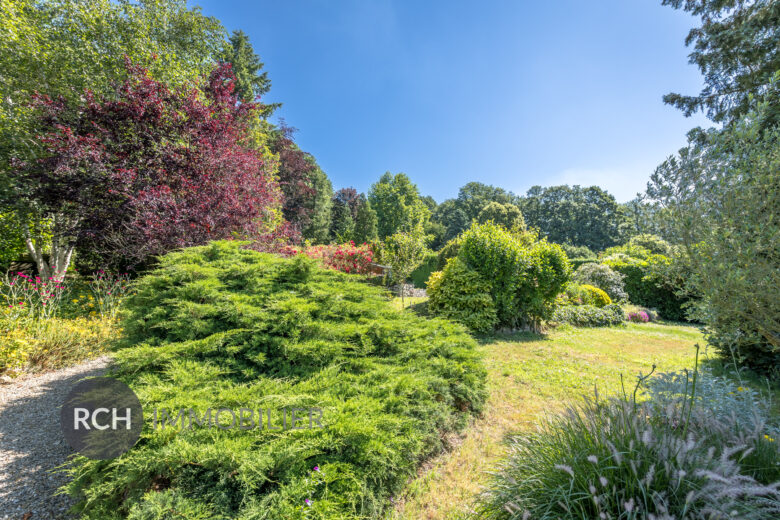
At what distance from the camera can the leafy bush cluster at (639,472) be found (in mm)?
1333

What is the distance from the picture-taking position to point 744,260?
7.36ft

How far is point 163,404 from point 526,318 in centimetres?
743

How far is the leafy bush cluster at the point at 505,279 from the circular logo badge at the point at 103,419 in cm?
594

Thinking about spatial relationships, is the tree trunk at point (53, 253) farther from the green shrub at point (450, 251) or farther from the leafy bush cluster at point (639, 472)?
the green shrub at point (450, 251)

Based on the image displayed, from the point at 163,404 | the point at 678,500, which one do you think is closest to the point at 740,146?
the point at 678,500

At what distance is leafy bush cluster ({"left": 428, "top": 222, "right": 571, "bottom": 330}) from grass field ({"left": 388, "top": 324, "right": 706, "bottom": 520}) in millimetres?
630

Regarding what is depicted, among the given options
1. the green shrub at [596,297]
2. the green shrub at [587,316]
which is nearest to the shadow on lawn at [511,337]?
the green shrub at [587,316]

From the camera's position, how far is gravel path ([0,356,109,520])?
190 centimetres

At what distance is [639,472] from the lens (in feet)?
5.06

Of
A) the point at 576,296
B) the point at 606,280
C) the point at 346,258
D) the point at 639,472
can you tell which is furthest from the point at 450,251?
the point at 639,472

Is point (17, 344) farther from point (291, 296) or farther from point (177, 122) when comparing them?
point (177, 122)

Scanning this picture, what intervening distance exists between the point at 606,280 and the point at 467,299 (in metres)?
9.65

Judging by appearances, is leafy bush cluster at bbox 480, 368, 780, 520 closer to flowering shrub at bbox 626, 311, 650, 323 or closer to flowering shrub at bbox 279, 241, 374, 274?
flowering shrub at bbox 279, 241, 374, 274

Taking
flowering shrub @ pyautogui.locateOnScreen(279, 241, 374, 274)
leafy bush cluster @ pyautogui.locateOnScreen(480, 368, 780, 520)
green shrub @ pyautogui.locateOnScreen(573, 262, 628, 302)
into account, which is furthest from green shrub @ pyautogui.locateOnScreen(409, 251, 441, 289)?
leafy bush cluster @ pyautogui.locateOnScreen(480, 368, 780, 520)
